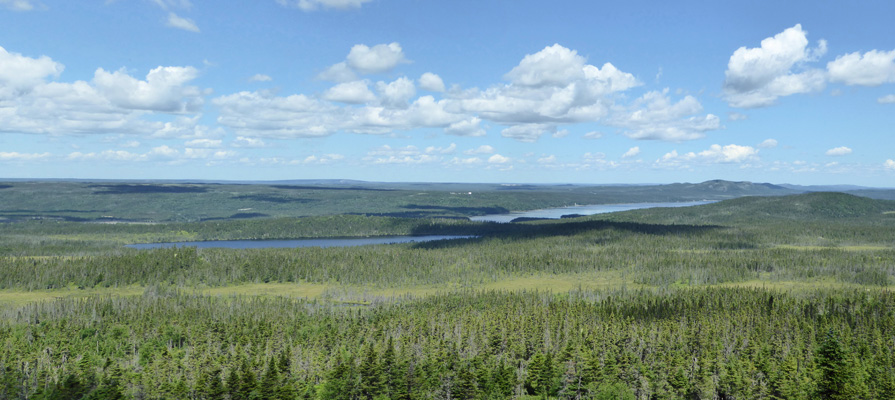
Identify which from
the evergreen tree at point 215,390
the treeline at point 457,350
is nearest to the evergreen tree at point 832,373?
the treeline at point 457,350

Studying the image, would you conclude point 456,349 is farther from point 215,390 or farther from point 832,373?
point 832,373

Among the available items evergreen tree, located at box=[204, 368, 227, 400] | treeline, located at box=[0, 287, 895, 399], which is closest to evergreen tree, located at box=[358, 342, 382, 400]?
treeline, located at box=[0, 287, 895, 399]

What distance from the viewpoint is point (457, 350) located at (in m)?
122

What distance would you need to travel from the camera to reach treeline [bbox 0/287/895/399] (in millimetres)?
103562

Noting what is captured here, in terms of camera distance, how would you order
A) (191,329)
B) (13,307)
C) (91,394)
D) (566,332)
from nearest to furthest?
(91,394)
(566,332)
(191,329)
(13,307)

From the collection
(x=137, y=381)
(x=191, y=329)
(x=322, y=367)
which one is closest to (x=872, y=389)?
(x=322, y=367)

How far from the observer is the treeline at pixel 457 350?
103562 millimetres

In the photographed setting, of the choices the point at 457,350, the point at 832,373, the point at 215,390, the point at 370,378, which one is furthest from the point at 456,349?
the point at 832,373

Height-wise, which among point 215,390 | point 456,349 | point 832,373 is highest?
point 832,373

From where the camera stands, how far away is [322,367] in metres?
114

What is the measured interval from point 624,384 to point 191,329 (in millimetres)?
98425

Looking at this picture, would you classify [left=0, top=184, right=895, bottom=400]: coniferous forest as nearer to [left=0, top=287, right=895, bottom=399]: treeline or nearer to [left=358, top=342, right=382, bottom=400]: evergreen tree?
[left=358, top=342, right=382, bottom=400]: evergreen tree

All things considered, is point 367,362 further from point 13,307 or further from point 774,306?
point 13,307

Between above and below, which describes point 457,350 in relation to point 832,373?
below
